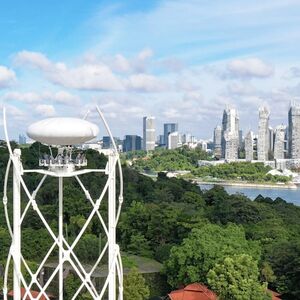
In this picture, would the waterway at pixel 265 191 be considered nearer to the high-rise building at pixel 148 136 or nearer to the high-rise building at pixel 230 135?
the high-rise building at pixel 230 135

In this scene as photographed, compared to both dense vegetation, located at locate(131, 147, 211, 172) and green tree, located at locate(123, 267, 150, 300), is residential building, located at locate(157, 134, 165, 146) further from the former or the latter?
green tree, located at locate(123, 267, 150, 300)

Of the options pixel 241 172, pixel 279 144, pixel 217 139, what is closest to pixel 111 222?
pixel 241 172

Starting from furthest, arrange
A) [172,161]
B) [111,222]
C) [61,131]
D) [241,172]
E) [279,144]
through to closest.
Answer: [279,144] < [172,161] < [241,172] < [111,222] < [61,131]

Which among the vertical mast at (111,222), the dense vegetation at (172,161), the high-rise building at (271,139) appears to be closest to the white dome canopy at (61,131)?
the vertical mast at (111,222)

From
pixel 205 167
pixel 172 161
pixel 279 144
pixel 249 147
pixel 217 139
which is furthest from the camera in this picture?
pixel 217 139

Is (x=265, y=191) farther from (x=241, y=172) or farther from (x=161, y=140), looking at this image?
(x=161, y=140)

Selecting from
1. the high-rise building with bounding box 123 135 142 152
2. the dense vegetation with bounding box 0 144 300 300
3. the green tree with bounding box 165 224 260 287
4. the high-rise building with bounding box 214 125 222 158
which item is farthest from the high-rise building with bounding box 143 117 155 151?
the green tree with bounding box 165 224 260 287

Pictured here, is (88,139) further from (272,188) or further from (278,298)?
(272,188)
